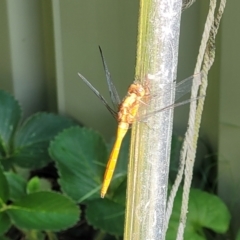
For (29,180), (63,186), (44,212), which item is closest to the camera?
(44,212)

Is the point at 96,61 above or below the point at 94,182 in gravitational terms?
above

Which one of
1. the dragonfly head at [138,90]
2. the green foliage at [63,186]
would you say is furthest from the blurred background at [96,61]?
the dragonfly head at [138,90]

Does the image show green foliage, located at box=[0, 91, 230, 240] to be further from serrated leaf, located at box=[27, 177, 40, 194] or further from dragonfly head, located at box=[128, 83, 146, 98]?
dragonfly head, located at box=[128, 83, 146, 98]

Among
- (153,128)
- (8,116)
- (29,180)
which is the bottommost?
(29,180)

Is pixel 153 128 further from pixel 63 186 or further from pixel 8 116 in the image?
pixel 8 116

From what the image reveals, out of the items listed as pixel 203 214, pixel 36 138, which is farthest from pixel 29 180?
pixel 203 214

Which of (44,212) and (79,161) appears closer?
(44,212)

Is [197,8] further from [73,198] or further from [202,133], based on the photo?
[73,198]

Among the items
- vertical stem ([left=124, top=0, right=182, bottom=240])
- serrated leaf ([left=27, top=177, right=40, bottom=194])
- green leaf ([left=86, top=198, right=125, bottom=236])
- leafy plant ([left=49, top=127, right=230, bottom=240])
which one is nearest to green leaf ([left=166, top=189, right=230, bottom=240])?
leafy plant ([left=49, top=127, right=230, bottom=240])

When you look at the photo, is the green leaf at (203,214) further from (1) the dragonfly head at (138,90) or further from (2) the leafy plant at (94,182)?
(1) the dragonfly head at (138,90)
